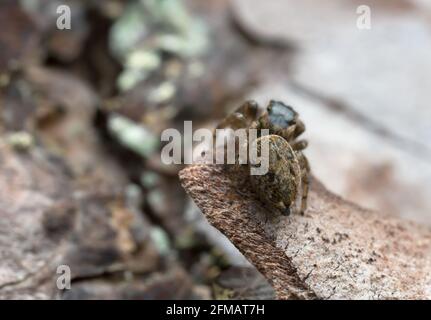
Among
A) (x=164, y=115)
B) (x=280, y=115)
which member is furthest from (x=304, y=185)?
(x=164, y=115)

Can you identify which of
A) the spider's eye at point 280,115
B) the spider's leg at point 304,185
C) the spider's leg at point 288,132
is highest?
the spider's eye at point 280,115

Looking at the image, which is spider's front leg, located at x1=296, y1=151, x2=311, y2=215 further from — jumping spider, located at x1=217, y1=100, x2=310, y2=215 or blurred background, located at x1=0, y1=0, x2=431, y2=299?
blurred background, located at x1=0, y1=0, x2=431, y2=299

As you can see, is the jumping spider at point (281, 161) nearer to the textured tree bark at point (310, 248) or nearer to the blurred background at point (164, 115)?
the textured tree bark at point (310, 248)

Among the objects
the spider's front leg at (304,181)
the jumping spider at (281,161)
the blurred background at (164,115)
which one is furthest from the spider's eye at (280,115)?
the blurred background at (164,115)

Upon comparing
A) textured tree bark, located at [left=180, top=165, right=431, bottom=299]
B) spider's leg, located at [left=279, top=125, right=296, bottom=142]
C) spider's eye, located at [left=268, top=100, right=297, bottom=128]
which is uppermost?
spider's eye, located at [left=268, top=100, right=297, bottom=128]

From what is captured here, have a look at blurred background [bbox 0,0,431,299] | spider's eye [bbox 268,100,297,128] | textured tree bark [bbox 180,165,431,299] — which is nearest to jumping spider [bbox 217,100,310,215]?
spider's eye [bbox 268,100,297,128]

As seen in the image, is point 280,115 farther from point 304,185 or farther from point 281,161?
point 281,161
